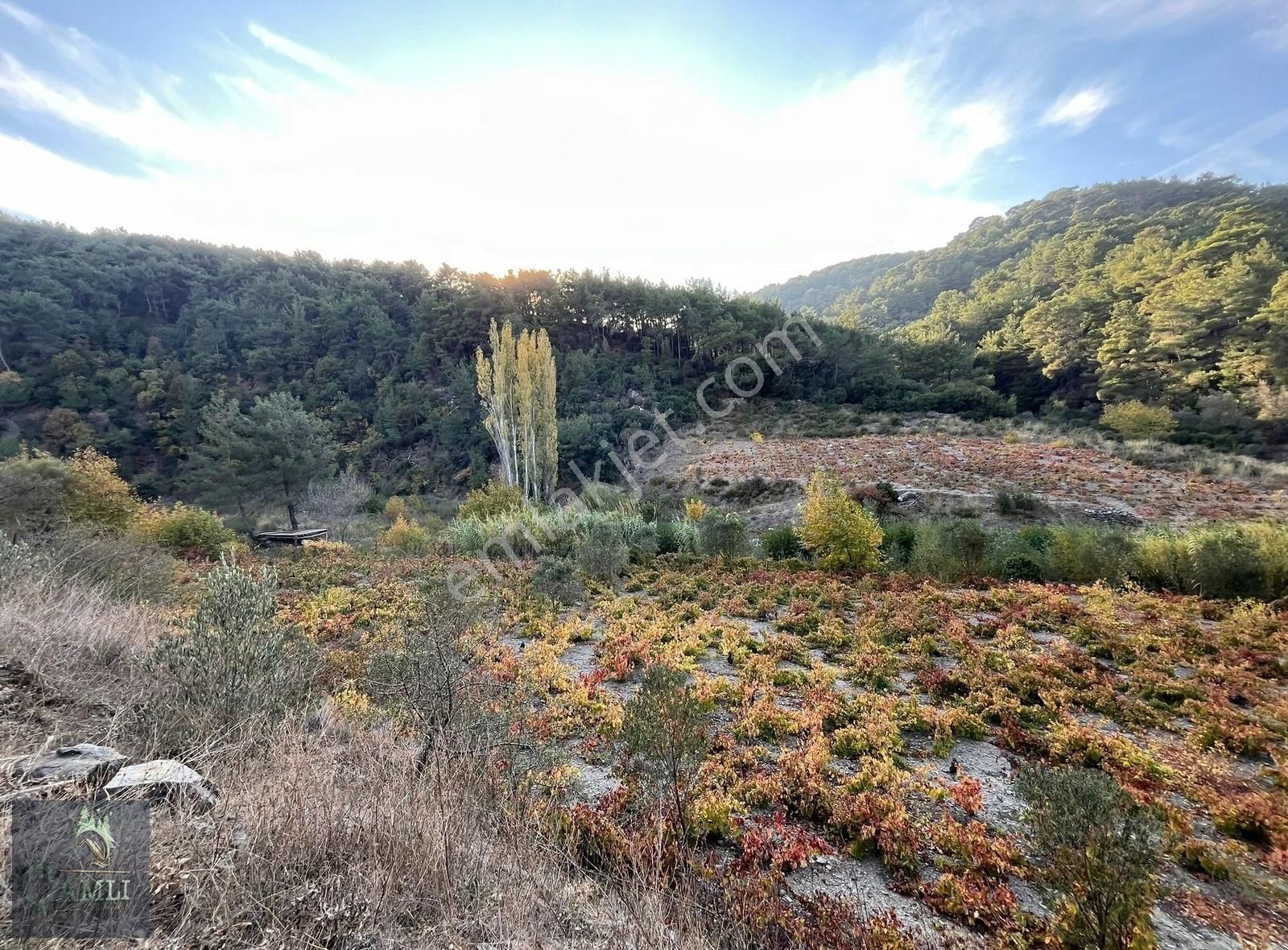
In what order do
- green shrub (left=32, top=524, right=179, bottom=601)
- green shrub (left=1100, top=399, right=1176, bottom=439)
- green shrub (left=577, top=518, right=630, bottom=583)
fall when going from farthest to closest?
green shrub (left=1100, top=399, right=1176, bottom=439), green shrub (left=577, top=518, right=630, bottom=583), green shrub (left=32, top=524, right=179, bottom=601)

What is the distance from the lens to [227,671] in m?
2.90

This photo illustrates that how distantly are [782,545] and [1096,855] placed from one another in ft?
26.8

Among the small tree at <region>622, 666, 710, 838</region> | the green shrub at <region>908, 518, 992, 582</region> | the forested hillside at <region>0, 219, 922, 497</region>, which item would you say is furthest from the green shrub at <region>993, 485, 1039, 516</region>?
the forested hillside at <region>0, 219, 922, 497</region>

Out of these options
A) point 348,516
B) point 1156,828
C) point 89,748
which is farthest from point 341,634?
point 348,516

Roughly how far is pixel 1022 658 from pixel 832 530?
3.89 meters

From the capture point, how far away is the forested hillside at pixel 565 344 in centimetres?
2256

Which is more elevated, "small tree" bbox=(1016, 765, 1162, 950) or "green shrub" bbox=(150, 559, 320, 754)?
"green shrub" bbox=(150, 559, 320, 754)

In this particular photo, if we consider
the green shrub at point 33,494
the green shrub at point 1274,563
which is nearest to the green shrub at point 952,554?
the green shrub at point 1274,563

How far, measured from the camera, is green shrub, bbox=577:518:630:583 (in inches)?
337

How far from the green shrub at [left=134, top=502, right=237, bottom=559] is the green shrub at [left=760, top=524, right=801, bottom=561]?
459 inches

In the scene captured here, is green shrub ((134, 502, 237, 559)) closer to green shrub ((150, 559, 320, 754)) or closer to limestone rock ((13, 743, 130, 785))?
green shrub ((150, 559, 320, 754))

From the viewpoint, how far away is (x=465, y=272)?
3556 cm

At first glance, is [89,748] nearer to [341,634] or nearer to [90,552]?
[341,634]

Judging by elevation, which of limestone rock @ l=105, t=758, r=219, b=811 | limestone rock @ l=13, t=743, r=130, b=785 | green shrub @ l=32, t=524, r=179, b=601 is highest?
green shrub @ l=32, t=524, r=179, b=601
